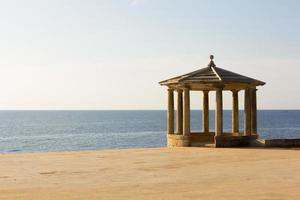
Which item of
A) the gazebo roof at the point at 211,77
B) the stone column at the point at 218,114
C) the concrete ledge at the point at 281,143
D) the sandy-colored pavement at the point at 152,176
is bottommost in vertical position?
the sandy-colored pavement at the point at 152,176

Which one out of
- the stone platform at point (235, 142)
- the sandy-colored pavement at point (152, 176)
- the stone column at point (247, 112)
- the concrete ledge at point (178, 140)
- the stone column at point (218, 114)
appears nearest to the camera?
the sandy-colored pavement at point (152, 176)

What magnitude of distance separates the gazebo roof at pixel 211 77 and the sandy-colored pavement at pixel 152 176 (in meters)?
5.12

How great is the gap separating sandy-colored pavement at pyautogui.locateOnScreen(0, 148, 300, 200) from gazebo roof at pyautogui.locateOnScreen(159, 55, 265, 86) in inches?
202

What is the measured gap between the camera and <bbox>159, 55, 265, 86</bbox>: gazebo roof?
25.8 meters

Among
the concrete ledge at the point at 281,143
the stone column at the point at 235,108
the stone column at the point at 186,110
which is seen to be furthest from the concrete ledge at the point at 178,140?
the stone column at the point at 235,108

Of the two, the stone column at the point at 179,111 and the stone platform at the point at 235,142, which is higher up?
the stone column at the point at 179,111

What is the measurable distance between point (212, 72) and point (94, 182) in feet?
47.3

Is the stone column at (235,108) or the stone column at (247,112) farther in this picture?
the stone column at (235,108)

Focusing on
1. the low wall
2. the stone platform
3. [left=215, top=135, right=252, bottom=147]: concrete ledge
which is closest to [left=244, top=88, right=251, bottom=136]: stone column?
the stone platform

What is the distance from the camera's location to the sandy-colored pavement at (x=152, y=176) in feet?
38.9

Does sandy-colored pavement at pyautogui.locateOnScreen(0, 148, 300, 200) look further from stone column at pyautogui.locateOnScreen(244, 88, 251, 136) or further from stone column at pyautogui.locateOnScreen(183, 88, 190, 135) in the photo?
stone column at pyautogui.locateOnScreen(244, 88, 251, 136)

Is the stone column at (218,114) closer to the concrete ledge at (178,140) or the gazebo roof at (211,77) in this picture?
the gazebo roof at (211,77)

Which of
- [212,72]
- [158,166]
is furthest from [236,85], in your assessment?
[158,166]

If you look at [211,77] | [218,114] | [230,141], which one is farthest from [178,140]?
[211,77]
